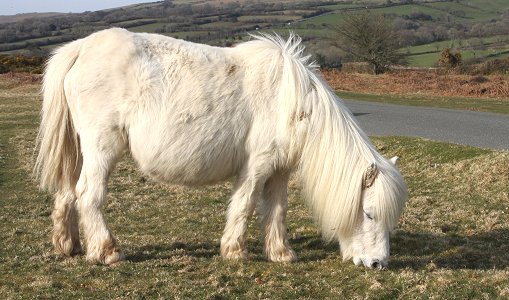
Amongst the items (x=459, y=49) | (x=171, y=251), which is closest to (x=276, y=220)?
(x=171, y=251)

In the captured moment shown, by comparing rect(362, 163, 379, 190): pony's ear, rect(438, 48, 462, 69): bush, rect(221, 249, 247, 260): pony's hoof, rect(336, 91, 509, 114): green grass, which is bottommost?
rect(336, 91, 509, 114): green grass

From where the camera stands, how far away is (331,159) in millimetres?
7109

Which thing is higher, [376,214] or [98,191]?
[98,191]

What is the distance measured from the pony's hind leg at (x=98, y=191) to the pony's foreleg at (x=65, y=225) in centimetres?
50

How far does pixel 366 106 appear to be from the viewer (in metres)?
28.0

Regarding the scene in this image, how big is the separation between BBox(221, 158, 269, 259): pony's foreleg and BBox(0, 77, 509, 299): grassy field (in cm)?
21

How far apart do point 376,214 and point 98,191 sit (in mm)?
3115

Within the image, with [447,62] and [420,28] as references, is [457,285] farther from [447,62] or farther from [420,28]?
[420,28]

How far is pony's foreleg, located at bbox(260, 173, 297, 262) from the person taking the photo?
24.6ft

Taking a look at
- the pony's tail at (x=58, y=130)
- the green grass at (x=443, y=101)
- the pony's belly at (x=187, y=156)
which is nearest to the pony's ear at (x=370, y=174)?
the pony's belly at (x=187, y=156)

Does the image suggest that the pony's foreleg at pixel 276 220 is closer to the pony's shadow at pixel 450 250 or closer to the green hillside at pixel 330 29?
the pony's shadow at pixel 450 250

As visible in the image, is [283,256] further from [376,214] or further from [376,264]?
[376,214]

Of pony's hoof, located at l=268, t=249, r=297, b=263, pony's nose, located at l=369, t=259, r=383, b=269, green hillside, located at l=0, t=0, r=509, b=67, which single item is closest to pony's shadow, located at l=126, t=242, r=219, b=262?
pony's hoof, located at l=268, t=249, r=297, b=263

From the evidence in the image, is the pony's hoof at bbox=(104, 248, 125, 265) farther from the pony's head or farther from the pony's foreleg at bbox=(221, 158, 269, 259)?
the pony's head
